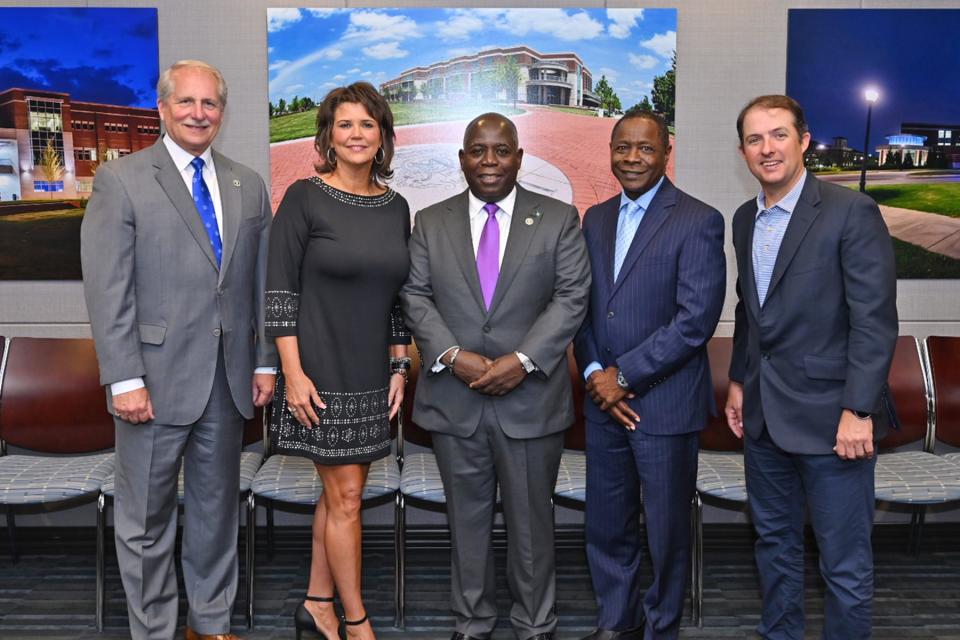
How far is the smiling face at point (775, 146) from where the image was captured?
97.2 inches

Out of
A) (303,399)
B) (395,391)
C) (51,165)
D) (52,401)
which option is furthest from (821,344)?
(51,165)

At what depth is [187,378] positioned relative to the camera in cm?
267

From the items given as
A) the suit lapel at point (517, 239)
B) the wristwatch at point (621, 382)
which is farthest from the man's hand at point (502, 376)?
the wristwatch at point (621, 382)

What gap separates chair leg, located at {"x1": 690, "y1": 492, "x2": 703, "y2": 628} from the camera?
10.4 feet

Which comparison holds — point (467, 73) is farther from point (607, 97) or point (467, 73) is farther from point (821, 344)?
point (821, 344)

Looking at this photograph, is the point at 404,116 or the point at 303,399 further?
the point at 404,116

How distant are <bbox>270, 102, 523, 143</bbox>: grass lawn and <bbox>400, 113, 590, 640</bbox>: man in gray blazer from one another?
131cm

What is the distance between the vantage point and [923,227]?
408 cm

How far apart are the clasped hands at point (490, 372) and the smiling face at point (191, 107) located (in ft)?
3.71

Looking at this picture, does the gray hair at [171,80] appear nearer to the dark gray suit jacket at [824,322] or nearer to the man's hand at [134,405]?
the man's hand at [134,405]

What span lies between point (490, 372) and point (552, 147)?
5.95 feet

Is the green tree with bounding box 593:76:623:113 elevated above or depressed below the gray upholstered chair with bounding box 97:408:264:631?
above

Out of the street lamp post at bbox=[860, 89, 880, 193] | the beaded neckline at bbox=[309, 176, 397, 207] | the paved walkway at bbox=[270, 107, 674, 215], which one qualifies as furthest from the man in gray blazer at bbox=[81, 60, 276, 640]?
the street lamp post at bbox=[860, 89, 880, 193]

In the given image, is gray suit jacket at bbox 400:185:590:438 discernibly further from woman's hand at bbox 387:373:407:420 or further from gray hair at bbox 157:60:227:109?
gray hair at bbox 157:60:227:109
